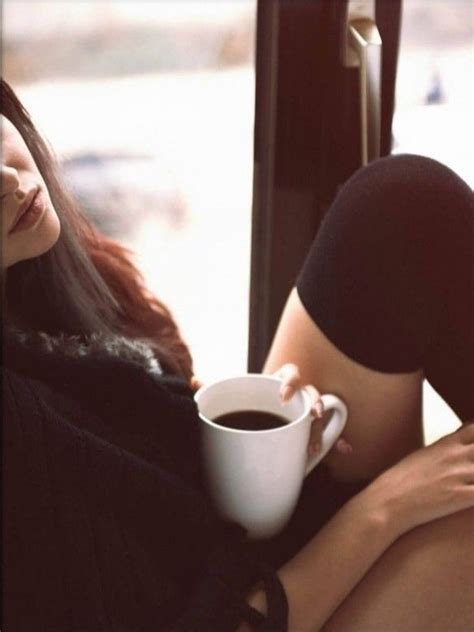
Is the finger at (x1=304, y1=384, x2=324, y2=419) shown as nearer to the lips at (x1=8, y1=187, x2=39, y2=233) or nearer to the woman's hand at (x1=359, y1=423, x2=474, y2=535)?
the woman's hand at (x1=359, y1=423, x2=474, y2=535)

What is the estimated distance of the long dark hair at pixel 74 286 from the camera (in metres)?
0.69

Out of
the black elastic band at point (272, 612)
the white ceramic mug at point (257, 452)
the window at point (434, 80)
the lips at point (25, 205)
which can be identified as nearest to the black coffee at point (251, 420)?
the white ceramic mug at point (257, 452)

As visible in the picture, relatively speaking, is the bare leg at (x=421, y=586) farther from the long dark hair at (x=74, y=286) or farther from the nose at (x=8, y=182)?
the nose at (x=8, y=182)

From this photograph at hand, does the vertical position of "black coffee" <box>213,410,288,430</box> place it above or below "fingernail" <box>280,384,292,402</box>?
below

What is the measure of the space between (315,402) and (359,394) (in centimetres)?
7

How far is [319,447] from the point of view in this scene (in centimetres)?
67

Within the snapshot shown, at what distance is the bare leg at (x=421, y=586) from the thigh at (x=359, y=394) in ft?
0.43

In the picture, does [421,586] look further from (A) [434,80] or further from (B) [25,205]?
(A) [434,80]

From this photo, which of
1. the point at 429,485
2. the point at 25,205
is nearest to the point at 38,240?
the point at 25,205

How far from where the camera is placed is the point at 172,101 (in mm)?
990

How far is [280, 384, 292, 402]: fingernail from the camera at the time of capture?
0.65m

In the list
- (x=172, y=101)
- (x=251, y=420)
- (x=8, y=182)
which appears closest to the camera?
(x=8, y=182)

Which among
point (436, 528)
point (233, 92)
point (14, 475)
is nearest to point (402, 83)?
point (233, 92)

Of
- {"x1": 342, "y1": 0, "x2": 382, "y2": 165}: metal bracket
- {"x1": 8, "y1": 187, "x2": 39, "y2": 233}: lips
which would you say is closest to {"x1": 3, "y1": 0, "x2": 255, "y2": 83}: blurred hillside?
{"x1": 342, "y1": 0, "x2": 382, "y2": 165}: metal bracket
